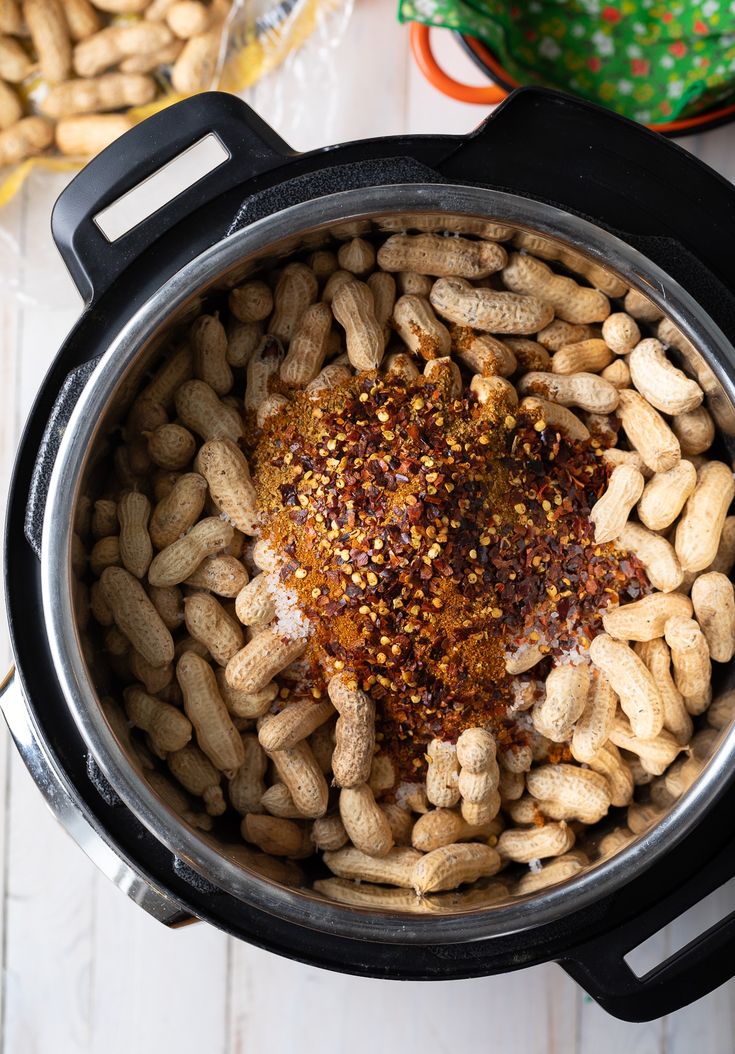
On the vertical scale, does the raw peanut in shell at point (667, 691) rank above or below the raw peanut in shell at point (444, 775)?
above

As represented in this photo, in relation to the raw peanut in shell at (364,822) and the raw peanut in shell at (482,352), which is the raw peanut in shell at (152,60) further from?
the raw peanut in shell at (364,822)

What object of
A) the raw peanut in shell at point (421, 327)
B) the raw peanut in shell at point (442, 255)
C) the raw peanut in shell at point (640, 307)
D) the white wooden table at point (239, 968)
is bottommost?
the white wooden table at point (239, 968)

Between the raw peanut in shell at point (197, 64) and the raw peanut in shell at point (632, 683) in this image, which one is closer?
the raw peanut in shell at point (632, 683)

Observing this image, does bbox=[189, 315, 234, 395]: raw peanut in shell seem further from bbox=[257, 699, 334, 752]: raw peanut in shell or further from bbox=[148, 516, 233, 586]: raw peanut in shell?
bbox=[257, 699, 334, 752]: raw peanut in shell

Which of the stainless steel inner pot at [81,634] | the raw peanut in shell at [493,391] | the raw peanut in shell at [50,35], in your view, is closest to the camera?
the stainless steel inner pot at [81,634]

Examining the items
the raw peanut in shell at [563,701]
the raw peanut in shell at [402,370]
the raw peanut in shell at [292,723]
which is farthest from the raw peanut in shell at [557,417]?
the raw peanut in shell at [292,723]

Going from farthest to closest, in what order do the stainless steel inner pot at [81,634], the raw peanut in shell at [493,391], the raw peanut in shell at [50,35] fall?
1. the raw peanut in shell at [50,35]
2. the raw peanut in shell at [493,391]
3. the stainless steel inner pot at [81,634]

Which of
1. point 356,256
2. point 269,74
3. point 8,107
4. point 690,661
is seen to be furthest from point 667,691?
point 8,107
